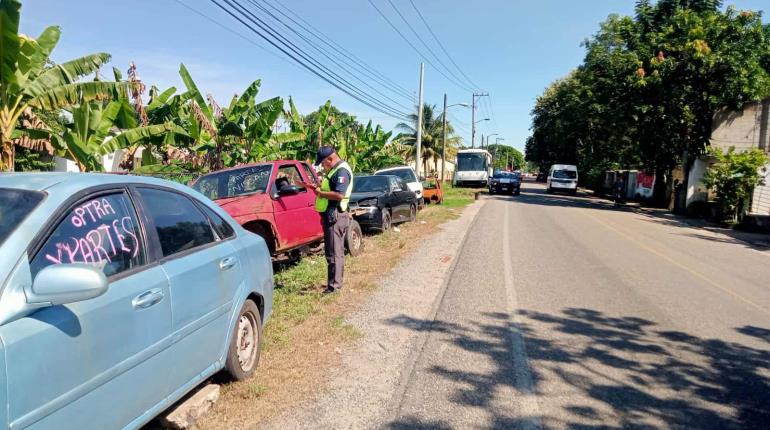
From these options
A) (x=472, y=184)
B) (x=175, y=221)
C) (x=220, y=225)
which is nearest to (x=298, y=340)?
(x=220, y=225)

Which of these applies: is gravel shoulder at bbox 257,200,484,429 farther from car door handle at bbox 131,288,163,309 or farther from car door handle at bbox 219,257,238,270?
car door handle at bbox 131,288,163,309

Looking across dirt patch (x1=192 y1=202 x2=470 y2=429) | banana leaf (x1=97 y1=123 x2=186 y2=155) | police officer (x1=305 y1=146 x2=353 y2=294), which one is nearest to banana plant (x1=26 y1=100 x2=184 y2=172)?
banana leaf (x1=97 y1=123 x2=186 y2=155)

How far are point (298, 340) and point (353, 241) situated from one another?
16.1 feet

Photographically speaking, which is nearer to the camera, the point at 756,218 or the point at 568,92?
the point at 756,218

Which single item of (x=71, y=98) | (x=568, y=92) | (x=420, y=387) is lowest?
(x=420, y=387)

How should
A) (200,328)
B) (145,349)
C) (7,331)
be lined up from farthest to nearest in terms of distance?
(200,328) < (145,349) < (7,331)

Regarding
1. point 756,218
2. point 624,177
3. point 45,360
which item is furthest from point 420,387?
point 624,177

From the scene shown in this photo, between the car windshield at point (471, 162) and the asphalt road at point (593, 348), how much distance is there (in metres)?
31.5

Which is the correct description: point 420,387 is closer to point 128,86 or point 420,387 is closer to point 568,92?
point 128,86

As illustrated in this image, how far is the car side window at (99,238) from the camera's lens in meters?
2.50

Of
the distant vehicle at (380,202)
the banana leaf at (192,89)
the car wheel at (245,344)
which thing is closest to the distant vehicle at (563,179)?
the distant vehicle at (380,202)

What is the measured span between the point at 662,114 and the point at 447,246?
1945 cm

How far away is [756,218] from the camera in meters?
18.0

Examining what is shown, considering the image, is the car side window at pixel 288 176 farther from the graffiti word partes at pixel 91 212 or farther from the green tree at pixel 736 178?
the green tree at pixel 736 178
